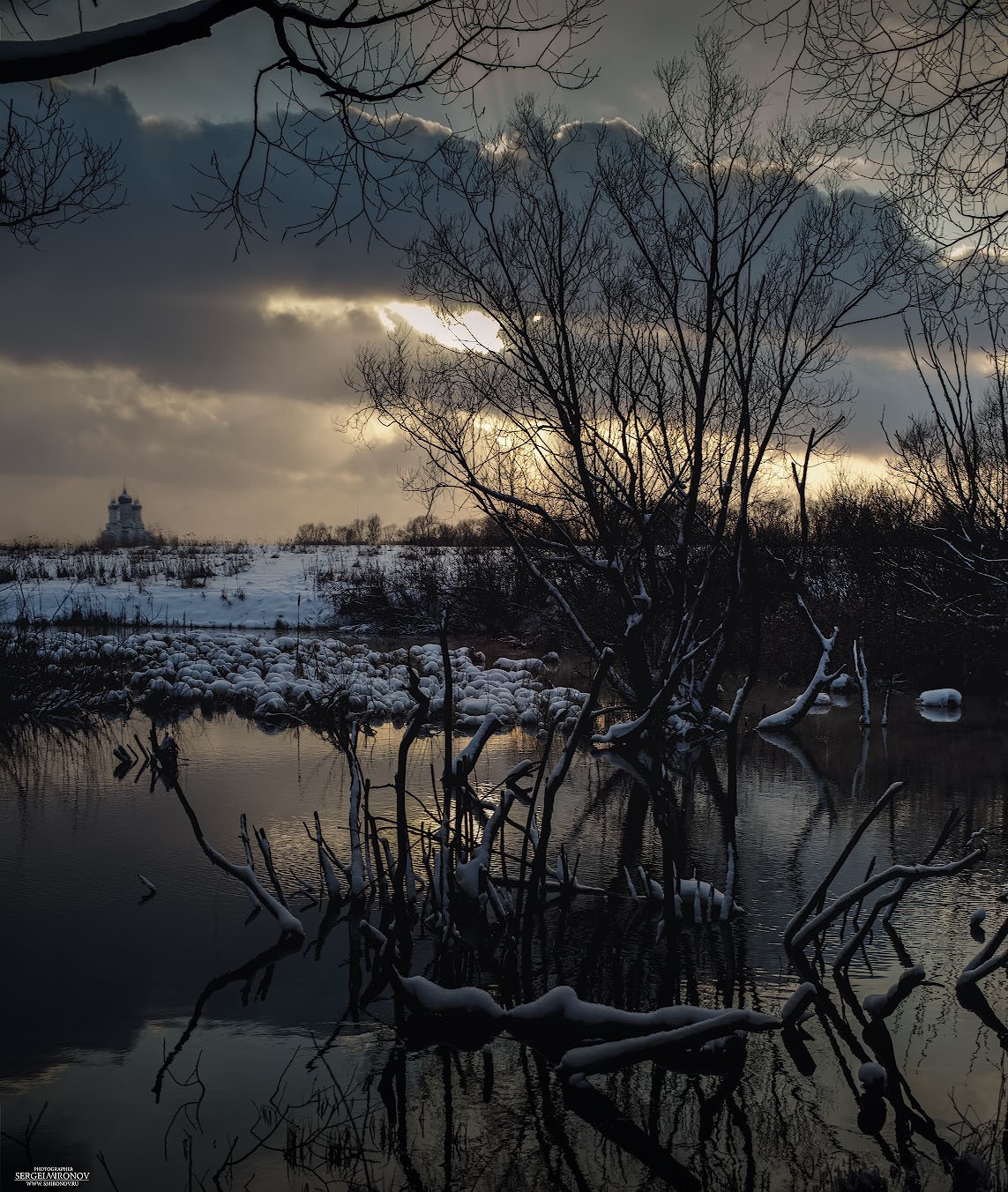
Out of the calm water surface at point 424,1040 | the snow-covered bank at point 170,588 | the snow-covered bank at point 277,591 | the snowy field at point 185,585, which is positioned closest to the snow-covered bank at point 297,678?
the snow-covered bank at point 277,591

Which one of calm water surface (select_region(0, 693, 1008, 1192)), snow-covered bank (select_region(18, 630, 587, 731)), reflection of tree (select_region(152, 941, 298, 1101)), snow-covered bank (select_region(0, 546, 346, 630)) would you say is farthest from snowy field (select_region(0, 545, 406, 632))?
reflection of tree (select_region(152, 941, 298, 1101))

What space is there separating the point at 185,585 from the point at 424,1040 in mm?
24929

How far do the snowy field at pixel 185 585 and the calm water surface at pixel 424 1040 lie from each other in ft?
52.0

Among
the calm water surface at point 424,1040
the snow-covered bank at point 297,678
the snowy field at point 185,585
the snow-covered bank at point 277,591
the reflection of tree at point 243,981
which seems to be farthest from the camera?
the snowy field at point 185,585

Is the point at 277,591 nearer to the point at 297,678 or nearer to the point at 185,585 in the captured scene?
the point at 185,585

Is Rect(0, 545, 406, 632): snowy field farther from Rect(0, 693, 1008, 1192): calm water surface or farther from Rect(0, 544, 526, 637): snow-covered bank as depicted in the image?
Rect(0, 693, 1008, 1192): calm water surface

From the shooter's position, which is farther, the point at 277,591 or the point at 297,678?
the point at 277,591

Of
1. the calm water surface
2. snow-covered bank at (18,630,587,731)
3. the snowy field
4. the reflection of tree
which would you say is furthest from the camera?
the snowy field

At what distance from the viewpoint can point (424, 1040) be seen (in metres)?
4.10

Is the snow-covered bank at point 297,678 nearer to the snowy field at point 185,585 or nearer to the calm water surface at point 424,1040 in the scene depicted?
the calm water surface at point 424,1040

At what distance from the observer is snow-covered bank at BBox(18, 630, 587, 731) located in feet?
40.7

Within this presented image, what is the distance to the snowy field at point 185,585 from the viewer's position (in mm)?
23859

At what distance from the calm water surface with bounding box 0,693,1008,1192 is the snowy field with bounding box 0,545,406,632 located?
1584 cm

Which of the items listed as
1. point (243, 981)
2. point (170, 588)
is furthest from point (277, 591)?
point (243, 981)
